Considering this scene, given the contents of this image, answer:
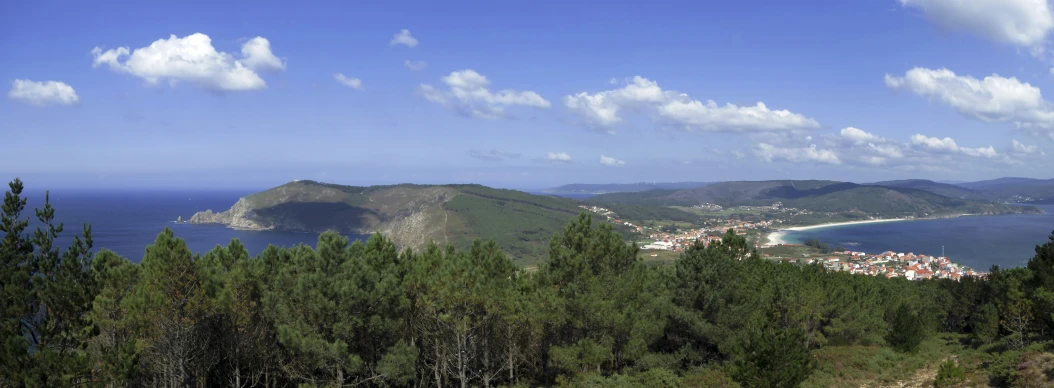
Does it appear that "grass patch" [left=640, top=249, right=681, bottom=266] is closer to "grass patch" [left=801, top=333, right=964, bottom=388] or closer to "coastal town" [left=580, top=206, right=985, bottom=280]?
"coastal town" [left=580, top=206, right=985, bottom=280]

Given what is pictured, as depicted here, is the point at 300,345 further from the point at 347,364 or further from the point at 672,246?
the point at 672,246

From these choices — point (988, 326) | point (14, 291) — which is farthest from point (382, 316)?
point (988, 326)

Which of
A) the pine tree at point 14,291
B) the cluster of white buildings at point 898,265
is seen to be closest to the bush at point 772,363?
the pine tree at point 14,291

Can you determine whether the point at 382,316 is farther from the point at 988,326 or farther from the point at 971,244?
the point at 971,244

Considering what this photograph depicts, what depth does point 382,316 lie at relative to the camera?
19969 millimetres

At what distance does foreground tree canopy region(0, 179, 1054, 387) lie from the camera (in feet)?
52.3

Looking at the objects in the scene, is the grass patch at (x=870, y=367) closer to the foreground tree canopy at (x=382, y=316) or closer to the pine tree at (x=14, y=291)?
the foreground tree canopy at (x=382, y=316)

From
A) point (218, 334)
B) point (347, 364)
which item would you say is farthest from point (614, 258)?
point (218, 334)

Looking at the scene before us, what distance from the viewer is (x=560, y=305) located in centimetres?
2075

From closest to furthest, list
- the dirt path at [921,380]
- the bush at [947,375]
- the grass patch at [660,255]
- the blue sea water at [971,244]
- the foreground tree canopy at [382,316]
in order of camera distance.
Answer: the foreground tree canopy at [382,316] < the bush at [947,375] < the dirt path at [921,380] < the grass patch at [660,255] < the blue sea water at [971,244]

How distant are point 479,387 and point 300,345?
8220 mm

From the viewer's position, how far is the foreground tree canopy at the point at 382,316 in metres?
15.9

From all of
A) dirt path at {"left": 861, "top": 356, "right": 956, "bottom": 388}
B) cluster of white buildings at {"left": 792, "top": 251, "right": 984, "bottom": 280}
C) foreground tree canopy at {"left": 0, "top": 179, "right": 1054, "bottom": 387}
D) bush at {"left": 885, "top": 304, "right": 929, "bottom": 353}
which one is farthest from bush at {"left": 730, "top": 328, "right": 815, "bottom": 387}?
cluster of white buildings at {"left": 792, "top": 251, "right": 984, "bottom": 280}

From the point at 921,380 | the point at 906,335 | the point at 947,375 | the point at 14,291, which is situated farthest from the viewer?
the point at 906,335
